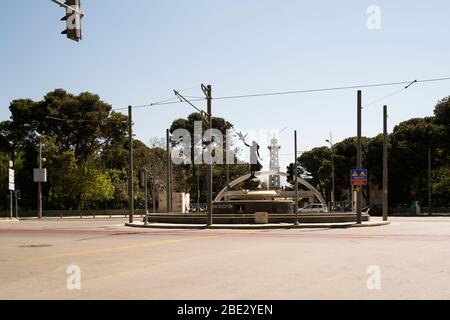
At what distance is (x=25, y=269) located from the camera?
13.6m

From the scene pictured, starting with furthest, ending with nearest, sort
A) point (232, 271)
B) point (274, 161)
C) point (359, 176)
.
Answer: point (274, 161)
point (359, 176)
point (232, 271)

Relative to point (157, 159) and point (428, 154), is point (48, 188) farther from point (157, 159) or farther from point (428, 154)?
point (428, 154)

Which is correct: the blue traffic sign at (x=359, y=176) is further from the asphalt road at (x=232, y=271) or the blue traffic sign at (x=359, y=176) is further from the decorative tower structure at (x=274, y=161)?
the decorative tower structure at (x=274, y=161)

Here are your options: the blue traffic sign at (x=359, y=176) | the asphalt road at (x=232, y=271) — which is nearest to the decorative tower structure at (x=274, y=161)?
the blue traffic sign at (x=359, y=176)

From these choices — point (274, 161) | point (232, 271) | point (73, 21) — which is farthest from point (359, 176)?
point (274, 161)

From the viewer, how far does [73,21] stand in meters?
14.2

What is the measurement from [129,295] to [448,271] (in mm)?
6563

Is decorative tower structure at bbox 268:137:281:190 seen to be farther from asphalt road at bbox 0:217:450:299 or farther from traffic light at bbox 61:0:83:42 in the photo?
traffic light at bbox 61:0:83:42

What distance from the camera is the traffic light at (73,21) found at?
14188 mm

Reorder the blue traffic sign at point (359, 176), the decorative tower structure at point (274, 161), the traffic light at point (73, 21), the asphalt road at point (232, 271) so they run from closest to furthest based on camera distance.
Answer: the asphalt road at point (232, 271), the traffic light at point (73, 21), the blue traffic sign at point (359, 176), the decorative tower structure at point (274, 161)

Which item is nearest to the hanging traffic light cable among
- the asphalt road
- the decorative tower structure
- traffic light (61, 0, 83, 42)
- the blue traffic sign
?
traffic light (61, 0, 83, 42)

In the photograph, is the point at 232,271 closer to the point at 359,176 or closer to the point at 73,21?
the point at 73,21
